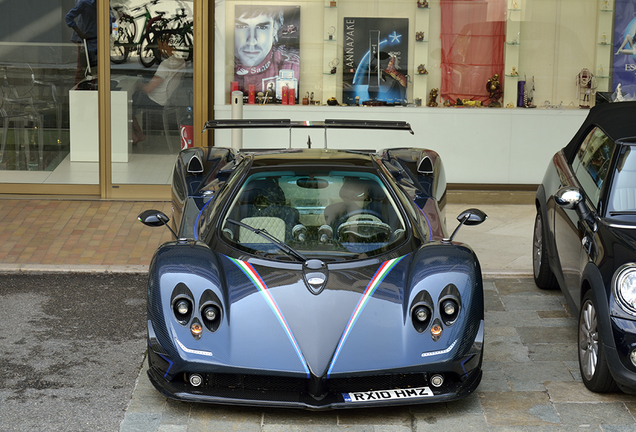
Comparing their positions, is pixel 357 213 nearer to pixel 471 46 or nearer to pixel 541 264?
pixel 541 264

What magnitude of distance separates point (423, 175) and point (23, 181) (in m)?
5.64

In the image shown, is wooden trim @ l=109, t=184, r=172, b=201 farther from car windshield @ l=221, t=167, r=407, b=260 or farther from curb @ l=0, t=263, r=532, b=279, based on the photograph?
car windshield @ l=221, t=167, r=407, b=260

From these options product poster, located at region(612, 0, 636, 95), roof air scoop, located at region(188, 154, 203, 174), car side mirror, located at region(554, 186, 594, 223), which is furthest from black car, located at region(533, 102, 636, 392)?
product poster, located at region(612, 0, 636, 95)

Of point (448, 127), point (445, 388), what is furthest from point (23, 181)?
point (445, 388)

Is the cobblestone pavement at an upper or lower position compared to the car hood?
lower

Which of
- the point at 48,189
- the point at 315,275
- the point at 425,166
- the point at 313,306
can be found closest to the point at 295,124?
the point at 425,166

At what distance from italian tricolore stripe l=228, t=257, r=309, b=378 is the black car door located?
6.23ft

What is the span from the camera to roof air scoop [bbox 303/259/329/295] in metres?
4.26

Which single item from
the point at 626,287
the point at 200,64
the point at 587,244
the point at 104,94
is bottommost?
the point at 626,287

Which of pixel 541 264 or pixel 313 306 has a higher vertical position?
pixel 313 306

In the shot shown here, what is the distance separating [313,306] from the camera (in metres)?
4.15

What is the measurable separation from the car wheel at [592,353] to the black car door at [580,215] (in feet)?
0.98

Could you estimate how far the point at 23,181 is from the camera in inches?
392

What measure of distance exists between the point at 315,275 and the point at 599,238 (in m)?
1.68
